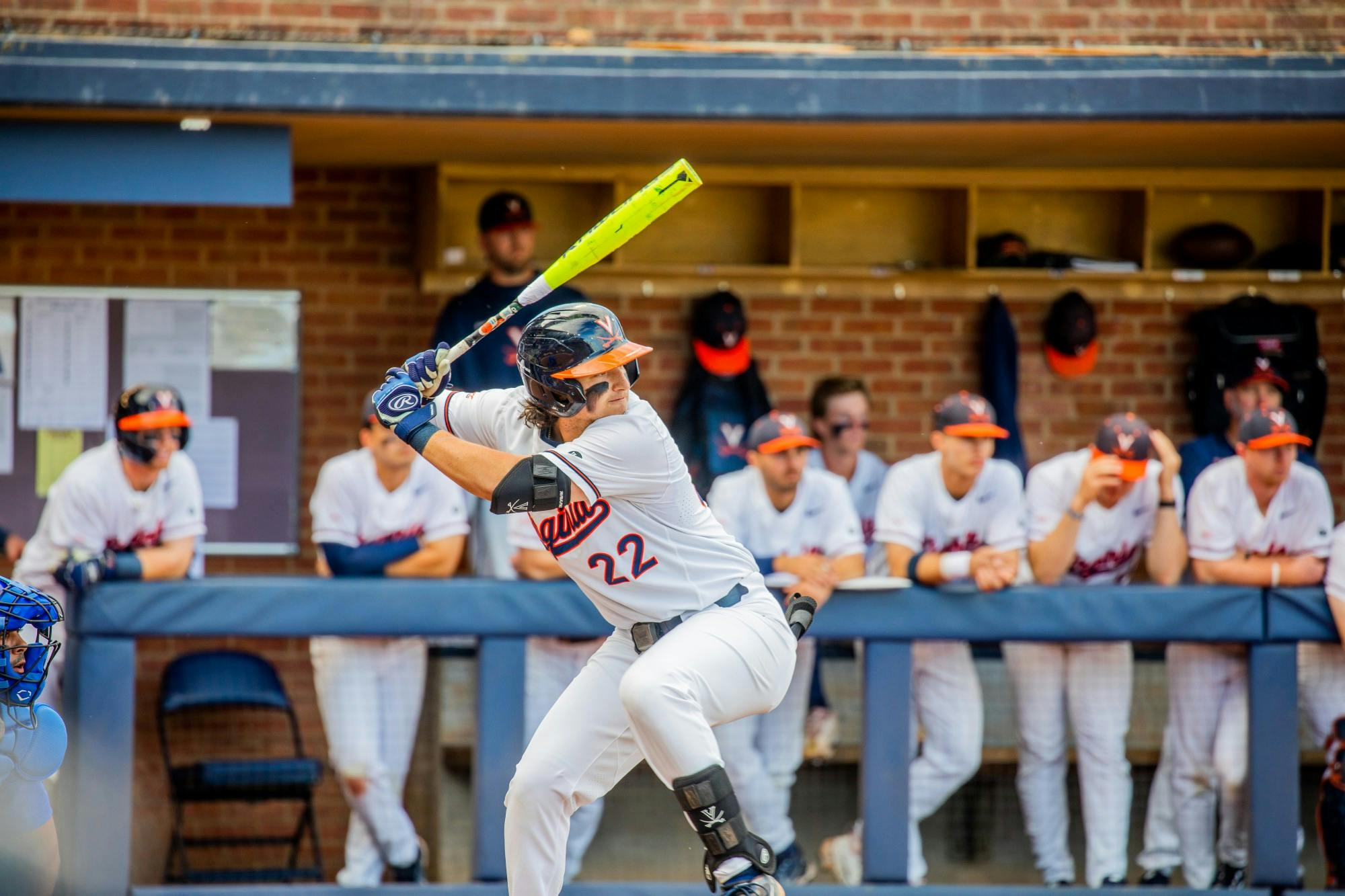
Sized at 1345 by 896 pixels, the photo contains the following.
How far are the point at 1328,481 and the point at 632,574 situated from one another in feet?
13.7

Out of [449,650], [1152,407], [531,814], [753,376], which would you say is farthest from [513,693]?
[1152,407]

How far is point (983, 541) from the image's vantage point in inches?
208

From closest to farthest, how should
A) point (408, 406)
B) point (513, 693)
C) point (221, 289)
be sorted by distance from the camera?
point (408, 406) → point (513, 693) → point (221, 289)

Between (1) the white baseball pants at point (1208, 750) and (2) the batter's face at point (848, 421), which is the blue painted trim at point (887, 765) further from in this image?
(2) the batter's face at point (848, 421)

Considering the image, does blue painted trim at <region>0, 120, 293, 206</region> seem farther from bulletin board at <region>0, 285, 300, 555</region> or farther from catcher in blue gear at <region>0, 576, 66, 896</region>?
catcher in blue gear at <region>0, 576, 66, 896</region>

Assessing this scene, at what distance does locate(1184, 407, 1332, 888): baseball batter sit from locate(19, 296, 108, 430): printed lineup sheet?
4.01m

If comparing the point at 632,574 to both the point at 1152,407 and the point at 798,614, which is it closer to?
the point at 798,614

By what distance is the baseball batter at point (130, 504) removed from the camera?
498 centimetres

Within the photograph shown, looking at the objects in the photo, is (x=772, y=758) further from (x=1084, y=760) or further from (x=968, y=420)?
(x=968, y=420)

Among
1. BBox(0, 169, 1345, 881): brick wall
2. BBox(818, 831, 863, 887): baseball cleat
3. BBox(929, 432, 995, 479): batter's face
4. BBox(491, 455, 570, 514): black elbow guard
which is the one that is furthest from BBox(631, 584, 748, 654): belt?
BBox(0, 169, 1345, 881): brick wall

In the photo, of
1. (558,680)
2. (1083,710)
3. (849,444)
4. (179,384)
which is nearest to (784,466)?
(849,444)

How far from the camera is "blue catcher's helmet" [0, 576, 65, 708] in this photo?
9.72 ft

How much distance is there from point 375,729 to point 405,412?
1632 mm

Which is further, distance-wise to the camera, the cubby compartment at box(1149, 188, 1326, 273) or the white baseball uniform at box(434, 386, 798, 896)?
the cubby compartment at box(1149, 188, 1326, 273)
